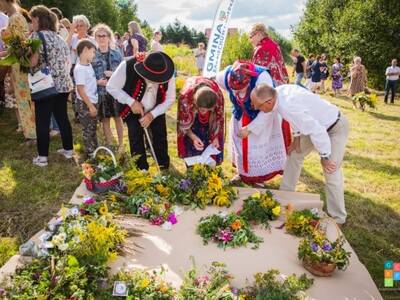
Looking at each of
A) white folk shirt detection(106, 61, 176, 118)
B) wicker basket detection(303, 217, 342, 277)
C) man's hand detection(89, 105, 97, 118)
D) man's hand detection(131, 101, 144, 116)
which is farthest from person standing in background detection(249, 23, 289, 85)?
wicker basket detection(303, 217, 342, 277)

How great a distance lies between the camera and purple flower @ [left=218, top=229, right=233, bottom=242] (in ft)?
9.57

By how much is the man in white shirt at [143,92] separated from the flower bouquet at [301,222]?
1.73 m

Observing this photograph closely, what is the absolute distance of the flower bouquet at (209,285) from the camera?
2.23 meters

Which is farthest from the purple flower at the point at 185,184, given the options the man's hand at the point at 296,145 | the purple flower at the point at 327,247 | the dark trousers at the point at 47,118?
the dark trousers at the point at 47,118

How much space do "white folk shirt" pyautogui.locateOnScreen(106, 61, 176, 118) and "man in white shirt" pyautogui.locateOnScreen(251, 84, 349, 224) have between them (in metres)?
1.07

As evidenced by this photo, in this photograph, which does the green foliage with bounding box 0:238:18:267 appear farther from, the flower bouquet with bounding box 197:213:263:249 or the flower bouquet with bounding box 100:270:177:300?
the flower bouquet with bounding box 197:213:263:249

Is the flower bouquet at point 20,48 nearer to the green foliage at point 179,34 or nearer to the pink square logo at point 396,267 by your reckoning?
the pink square logo at point 396,267

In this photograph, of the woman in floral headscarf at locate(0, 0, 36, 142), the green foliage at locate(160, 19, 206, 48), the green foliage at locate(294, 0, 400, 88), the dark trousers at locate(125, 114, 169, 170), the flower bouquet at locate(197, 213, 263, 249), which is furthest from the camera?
the green foliage at locate(160, 19, 206, 48)

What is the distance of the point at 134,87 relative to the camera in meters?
3.89

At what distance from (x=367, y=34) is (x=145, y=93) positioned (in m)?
15.5

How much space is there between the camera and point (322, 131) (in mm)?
3141

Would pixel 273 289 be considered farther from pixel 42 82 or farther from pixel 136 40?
pixel 136 40

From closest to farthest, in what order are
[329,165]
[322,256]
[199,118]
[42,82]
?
[322,256]
[329,165]
[199,118]
[42,82]

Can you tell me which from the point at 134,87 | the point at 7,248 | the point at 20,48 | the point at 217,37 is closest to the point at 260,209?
the point at 134,87
